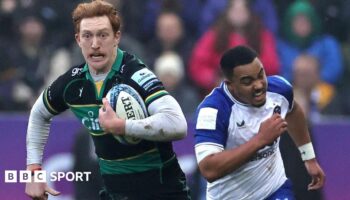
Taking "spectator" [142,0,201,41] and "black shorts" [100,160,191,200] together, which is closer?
"black shorts" [100,160,191,200]

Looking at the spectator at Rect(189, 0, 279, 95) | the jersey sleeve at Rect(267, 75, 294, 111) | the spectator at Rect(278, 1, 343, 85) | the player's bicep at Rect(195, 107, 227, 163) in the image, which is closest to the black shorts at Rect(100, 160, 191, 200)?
the player's bicep at Rect(195, 107, 227, 163)

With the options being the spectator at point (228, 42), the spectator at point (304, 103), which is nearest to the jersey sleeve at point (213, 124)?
the spectator at point (304, 103)

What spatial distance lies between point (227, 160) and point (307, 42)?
5798mm

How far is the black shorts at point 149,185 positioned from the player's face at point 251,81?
0.69m

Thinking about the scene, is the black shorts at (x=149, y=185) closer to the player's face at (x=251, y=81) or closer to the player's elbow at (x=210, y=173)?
the player's elbow at (x=210, y=173)

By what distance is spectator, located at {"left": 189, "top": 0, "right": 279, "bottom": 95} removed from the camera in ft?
40.0

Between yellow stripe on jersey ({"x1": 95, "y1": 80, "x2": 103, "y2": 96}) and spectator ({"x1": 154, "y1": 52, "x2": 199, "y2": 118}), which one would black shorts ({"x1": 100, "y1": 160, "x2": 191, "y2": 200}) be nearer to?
yellow stripe on jersey ({"x1": 95, "y1": 80, "x2": 103, "y2": 96})

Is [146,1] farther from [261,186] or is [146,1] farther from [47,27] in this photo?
[261,186]

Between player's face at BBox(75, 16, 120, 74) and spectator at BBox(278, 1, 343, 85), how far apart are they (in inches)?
215

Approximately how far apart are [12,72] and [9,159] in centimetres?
226

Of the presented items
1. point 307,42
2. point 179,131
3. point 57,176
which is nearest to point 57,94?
point 179,131

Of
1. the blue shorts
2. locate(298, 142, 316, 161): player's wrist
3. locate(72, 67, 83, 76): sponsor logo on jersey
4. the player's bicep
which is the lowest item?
the blue shorts

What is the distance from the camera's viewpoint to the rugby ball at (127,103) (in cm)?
695

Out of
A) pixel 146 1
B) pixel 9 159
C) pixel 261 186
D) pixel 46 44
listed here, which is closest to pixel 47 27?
pixel 46 44
